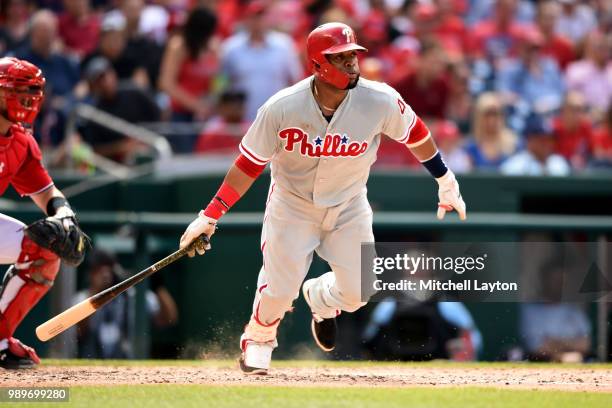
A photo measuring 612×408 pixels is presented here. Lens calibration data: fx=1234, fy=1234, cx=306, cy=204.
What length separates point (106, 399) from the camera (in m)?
6.07

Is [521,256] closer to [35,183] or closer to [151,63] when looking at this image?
[35,183]

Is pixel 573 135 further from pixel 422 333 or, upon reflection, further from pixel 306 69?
pixel 422 333

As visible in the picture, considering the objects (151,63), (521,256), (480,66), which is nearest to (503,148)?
(480,66)

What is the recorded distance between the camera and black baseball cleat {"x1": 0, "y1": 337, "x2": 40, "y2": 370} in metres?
7.17

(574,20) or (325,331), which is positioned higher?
(574,20)

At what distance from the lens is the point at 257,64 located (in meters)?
11.6

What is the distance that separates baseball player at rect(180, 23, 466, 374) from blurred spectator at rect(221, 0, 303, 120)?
4.65 metres

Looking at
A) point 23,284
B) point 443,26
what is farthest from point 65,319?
point 443,26

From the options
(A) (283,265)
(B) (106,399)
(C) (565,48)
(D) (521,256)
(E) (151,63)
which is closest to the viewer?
(B) (106,399)

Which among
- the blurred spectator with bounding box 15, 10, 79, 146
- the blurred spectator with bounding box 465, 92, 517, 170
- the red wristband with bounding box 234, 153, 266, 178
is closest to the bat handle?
the red wristband with bounding box 234, 153, 266, 178

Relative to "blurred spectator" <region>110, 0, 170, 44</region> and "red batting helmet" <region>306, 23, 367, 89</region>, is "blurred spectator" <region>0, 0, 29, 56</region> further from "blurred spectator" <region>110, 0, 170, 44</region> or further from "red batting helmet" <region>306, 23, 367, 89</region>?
"red batting helmet" <region>306, 23, 367, 89</region>

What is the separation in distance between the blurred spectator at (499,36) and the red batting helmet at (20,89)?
6.81 m

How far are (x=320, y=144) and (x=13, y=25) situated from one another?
6474mm

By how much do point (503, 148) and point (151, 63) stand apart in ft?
11.7
